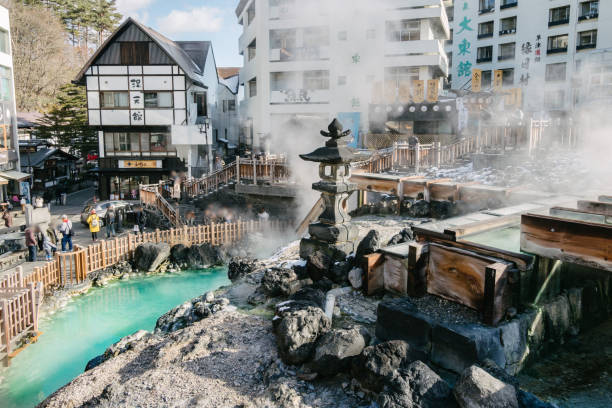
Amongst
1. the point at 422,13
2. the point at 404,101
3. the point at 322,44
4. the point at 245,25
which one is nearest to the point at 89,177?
the point at 245,25

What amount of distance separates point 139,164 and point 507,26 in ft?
104

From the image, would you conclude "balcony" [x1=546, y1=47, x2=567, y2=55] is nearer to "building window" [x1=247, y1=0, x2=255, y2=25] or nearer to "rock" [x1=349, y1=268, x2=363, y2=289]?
"building window" [x1=247, y1=0, x2=255, y2=25]

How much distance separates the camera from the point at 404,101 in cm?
2936

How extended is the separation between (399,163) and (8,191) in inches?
952

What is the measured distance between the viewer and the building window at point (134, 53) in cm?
2783

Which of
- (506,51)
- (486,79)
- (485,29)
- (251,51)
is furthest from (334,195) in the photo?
(485,29)

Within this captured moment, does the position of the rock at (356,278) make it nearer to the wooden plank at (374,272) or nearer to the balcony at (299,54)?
the wooden plank at (374,272)

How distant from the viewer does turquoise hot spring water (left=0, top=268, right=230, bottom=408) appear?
30.3 ft

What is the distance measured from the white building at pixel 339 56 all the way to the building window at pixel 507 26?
8.68 m

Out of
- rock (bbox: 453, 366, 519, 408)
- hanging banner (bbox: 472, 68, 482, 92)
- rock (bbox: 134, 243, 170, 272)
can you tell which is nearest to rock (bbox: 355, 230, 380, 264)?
rock (bbox: 453, 366, 519, 408)

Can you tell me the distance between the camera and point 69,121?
111 feet

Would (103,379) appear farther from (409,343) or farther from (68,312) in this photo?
(68,312)

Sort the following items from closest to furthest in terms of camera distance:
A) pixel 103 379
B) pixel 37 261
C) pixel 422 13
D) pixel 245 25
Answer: pixel 103 379
pixel 37 261
pixel 422 13
pixel 245 25

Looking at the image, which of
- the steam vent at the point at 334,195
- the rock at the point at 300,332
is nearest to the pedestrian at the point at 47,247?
the steam vent at the point at 334,195
